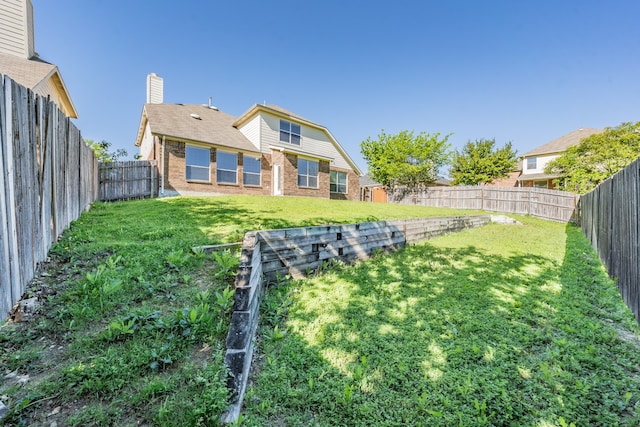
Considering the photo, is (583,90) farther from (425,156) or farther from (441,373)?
(441,373)

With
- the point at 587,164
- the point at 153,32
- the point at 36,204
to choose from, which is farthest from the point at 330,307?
the point at 587,164

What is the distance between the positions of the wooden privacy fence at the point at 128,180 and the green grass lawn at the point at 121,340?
862cm

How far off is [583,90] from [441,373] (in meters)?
19.1

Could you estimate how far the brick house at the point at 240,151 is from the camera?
12.0 m

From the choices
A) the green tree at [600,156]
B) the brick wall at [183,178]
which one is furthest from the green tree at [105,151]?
the green tree at [600,156]

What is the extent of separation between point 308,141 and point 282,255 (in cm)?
1429

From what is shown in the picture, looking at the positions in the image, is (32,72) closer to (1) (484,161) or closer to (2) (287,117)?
(2) (287,117)

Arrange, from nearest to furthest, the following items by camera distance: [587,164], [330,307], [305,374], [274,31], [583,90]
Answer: [305,374], [330,307], [274,31], [583,90], [587,164]

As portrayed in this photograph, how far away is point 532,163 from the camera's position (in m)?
27.3

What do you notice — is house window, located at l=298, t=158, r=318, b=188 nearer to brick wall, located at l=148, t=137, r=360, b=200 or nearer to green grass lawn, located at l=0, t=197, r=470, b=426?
brick wall, located at l=148, t=137, r=360, b=200

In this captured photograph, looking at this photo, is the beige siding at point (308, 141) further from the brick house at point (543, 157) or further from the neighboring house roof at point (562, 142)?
the neighboring house roof at point (562, 142)

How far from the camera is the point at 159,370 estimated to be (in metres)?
1.87

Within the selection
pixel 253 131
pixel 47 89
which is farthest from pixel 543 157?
pixel 47 89

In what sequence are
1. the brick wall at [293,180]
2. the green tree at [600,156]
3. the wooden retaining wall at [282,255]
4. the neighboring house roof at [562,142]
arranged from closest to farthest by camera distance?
the wooden retaining wall at [282,255], the brick wall at [293,180], the green tree at [600,156], the neighboring house roof at [562,142]
